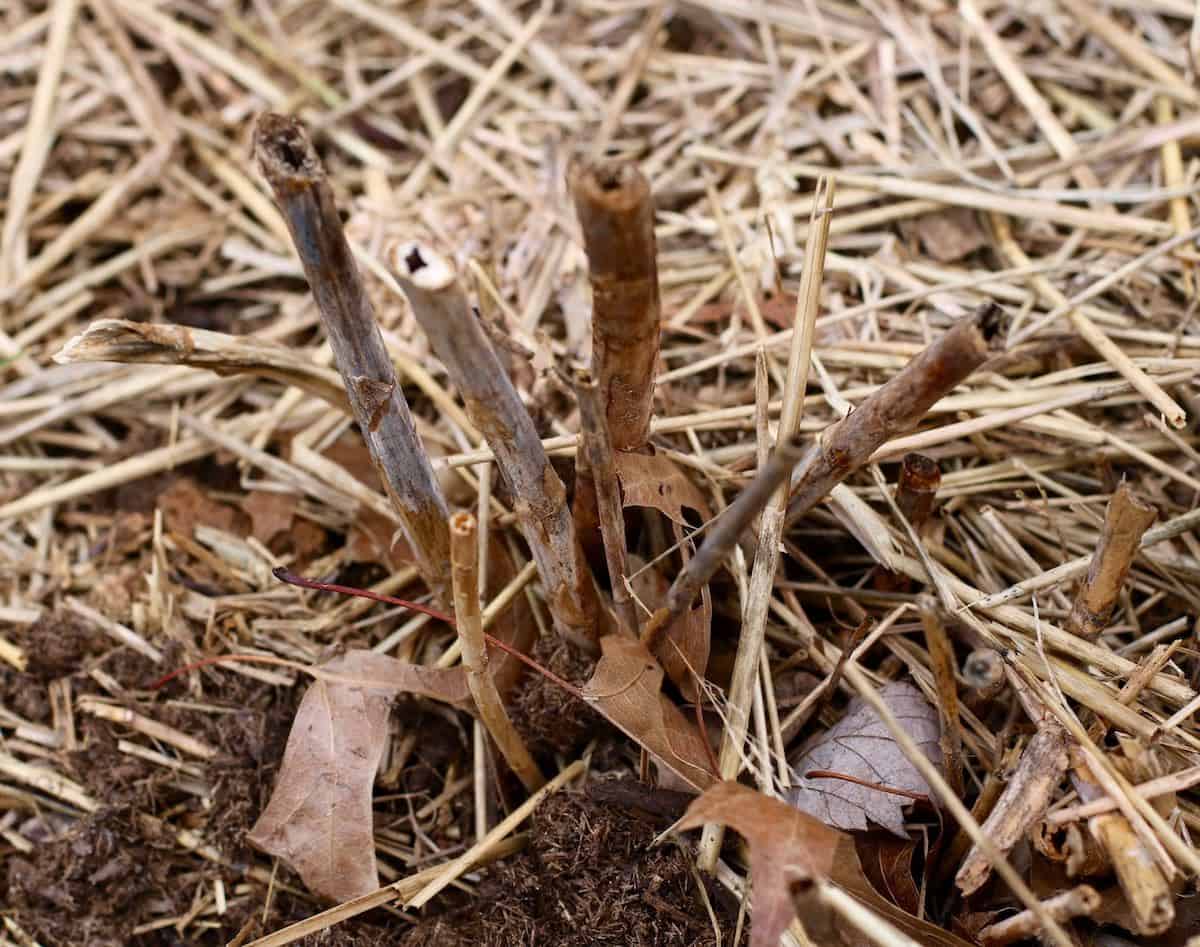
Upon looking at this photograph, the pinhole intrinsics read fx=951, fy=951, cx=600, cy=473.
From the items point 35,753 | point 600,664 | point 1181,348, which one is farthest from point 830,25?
point 35,753

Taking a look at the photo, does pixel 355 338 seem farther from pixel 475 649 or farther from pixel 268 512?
pixel 268 512

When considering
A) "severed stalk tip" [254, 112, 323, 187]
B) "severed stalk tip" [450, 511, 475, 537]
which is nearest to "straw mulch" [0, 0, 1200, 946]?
"severed stalk tip" [254, 112, 323, 187]

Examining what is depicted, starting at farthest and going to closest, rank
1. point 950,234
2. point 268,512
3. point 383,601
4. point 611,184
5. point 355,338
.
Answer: point 950,234 < point 268,512 < point 383,601 < point 355,338 < point 611,184

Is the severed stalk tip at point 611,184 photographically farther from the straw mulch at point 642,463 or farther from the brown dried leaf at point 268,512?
the brown dried leaf at point 268,512

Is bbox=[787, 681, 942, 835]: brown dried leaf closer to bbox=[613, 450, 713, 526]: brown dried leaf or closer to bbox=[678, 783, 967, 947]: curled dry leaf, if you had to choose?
bbox=[678, 783, 967, 947]: curled dry leaf

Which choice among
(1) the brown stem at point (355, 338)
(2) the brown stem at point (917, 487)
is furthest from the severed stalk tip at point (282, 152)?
(2) the brown stem at point (917, 487)

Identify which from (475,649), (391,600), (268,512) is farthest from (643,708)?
(268,512)

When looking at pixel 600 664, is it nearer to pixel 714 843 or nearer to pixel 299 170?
pixel 714 843
